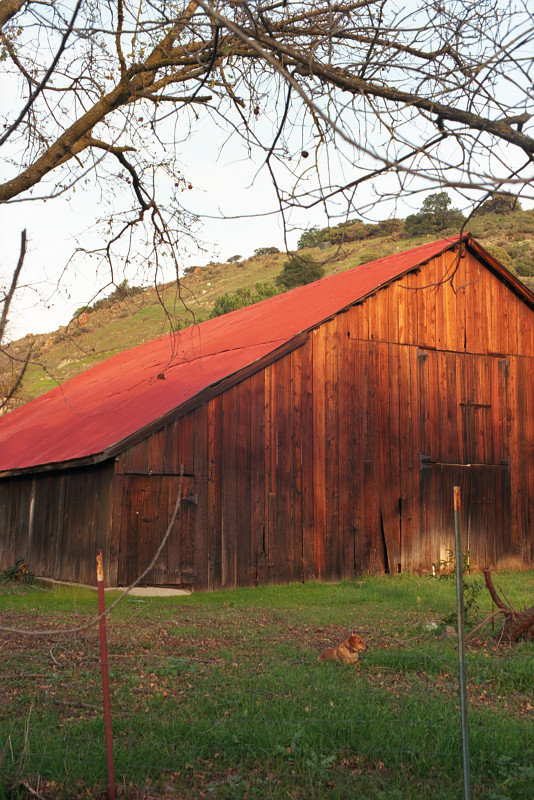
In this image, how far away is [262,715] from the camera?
5.71 metres

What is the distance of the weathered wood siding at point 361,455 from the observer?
1520cm

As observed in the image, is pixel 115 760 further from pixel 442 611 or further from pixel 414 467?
pixel 414 467

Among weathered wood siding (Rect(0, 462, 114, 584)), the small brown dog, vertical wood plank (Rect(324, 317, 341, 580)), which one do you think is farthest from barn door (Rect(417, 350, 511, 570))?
the small brown dog

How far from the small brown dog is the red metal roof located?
6682 millimetres

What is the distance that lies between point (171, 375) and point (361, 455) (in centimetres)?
464

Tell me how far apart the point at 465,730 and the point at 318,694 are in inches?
84.0

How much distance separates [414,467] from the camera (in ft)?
60.1

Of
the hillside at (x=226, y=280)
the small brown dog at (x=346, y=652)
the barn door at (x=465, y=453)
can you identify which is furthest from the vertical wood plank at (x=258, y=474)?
the hillside at (x=226, y=280)

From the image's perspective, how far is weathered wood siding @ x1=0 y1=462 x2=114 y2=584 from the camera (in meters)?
15.2

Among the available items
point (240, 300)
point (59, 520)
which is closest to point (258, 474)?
point (59, 520)

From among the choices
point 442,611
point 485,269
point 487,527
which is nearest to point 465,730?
point 442,611

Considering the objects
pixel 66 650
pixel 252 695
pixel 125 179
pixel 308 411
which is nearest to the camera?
pixel 252 695

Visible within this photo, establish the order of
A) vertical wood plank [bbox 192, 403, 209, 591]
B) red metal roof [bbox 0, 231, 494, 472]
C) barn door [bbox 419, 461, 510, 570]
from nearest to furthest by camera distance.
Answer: vertical wood plank [bbox 192, 403, 209, 591]
red metal roof [bbox 0, 231, 494, 472]
barn door [bbox 419, 461, 510, 570]

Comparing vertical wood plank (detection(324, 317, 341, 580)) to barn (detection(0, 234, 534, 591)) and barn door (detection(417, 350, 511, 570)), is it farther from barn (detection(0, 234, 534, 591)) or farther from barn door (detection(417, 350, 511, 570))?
barn door (detection(417, 350, 511, 570))
